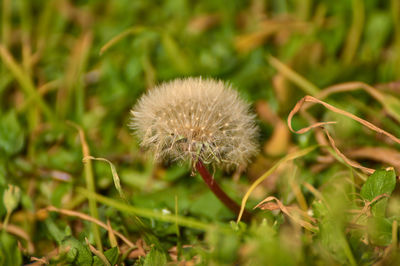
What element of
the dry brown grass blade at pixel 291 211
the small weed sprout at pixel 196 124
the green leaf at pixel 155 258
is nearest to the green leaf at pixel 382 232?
the dry brown grass blade at pixel 291 211

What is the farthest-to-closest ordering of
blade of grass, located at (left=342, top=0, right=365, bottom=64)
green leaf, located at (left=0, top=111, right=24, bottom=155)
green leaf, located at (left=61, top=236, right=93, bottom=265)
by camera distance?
blade of grass, located at (left=342, top=0, right=365, bottom=64)
green leaf, located at (left=0, top=111, right=24, bottom=155)
green leaf, located at (left=61, top=236, right=93, bottom=265)

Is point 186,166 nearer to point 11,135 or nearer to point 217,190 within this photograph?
point 217,190

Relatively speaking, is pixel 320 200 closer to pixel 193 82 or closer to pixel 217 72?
pixel 193 82

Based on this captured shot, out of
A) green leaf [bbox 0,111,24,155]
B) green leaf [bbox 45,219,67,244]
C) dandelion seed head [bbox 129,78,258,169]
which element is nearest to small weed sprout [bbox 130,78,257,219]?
dandelion seed head [bbox 129,78,258,169]

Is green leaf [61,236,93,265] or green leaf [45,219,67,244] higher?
green leaf [61,236,93,265]

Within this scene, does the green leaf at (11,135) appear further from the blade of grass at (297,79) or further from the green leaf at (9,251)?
the blade of grass at (297,79)

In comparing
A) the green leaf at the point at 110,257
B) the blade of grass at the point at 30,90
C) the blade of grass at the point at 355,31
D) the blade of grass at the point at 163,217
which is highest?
the blade of grass at the point at 355,31

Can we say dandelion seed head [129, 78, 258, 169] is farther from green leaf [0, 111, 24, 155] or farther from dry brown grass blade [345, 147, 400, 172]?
green leaf [0, 111, 24, 155]
